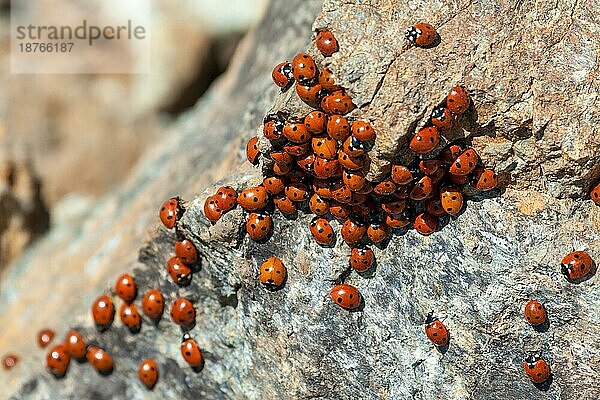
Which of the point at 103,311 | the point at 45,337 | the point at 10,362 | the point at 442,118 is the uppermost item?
the point at 442,118

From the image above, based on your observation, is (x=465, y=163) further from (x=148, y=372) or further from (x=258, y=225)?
(x=148, y=372)

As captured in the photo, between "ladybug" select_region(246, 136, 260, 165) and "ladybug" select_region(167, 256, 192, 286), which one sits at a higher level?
"ladybug" select_region(246, 136, 260, 165)

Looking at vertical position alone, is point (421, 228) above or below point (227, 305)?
above

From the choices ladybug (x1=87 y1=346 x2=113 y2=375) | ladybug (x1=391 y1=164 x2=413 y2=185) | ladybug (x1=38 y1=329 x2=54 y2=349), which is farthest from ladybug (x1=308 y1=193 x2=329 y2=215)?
ladybug (x1=38 y1=329 x2=54 y2=349)

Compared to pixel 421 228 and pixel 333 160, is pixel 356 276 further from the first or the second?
pixel 333 160

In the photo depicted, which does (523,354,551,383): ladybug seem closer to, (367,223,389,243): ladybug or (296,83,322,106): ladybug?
(367,223,389,243): ladybug

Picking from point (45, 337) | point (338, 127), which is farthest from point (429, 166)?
point (45, 337)

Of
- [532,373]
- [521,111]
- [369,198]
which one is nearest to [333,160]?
[369,198]
